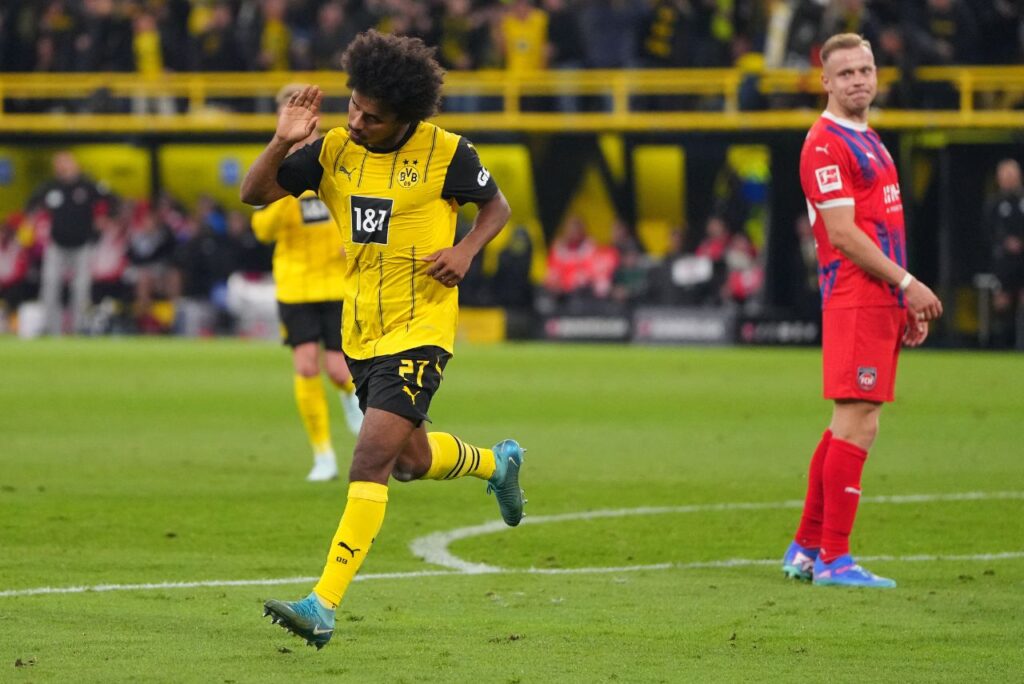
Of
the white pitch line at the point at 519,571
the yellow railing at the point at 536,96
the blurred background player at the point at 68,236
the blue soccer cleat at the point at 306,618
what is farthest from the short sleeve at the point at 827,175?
the blurred background player at the point at 68,236

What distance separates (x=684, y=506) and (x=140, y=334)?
2148 centimetres

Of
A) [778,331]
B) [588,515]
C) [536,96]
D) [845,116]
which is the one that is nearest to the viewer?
[845,116]

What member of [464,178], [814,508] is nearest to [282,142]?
[464,178]

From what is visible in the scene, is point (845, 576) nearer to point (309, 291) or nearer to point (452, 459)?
point (452, 459)

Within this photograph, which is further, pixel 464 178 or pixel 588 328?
pixel 588 328

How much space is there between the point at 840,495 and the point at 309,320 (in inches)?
187

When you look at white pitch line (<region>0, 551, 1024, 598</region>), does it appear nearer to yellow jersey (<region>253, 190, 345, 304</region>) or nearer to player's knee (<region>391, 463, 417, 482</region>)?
player's knee (<region>391, 463, 417, 482</region>)

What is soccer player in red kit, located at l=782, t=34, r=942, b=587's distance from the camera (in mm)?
7957

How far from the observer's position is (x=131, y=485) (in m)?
11.5

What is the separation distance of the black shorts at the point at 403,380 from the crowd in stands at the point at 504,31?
19.2 metres

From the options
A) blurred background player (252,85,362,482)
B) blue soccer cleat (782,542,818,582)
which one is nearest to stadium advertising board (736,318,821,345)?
blurred background player (252,85,362,482)

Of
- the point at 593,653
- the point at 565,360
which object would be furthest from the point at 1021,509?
the point at 565,360

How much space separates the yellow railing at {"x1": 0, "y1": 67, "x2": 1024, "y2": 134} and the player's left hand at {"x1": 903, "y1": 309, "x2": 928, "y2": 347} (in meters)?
18.9

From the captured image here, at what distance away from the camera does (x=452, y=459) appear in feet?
24.7
